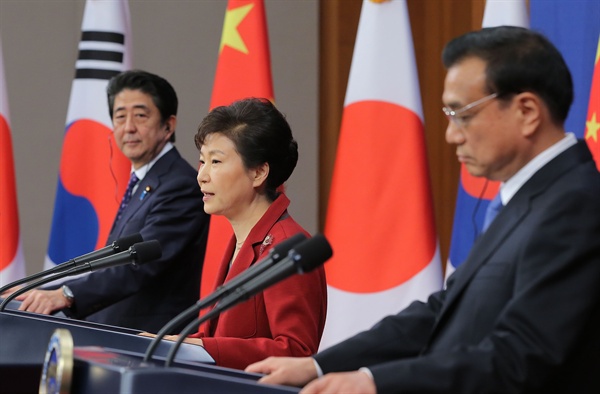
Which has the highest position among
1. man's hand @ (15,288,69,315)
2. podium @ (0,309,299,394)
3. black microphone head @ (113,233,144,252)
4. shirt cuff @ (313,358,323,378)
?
black microphone head @ (113,233,144,252)

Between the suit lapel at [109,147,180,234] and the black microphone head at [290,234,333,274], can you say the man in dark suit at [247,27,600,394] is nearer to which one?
the black microphone head at [290,234,333,274]

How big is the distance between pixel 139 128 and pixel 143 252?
5.32ft

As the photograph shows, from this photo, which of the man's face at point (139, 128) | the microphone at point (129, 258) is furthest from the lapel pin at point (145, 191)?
the microphone at point (129, 258)

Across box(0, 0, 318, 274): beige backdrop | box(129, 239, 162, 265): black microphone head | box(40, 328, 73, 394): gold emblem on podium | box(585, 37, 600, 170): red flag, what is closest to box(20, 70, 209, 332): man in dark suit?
box(129, 239, 162, 265): black microphone head

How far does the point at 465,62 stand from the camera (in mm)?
1949

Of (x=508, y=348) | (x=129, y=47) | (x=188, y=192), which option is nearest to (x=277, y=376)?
(x=508, y=348)

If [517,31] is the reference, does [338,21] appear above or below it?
above

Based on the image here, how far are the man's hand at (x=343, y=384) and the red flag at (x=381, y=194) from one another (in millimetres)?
2635

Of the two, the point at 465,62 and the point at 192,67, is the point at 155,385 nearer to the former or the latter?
the point at 465,62

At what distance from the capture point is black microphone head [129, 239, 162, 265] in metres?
2.53

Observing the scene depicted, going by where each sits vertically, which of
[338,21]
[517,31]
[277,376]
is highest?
[338,21]

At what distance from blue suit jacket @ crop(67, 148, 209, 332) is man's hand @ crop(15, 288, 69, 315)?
0.08 metres

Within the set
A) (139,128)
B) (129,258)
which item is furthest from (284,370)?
(139,128)

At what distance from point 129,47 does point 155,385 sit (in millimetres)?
3793
